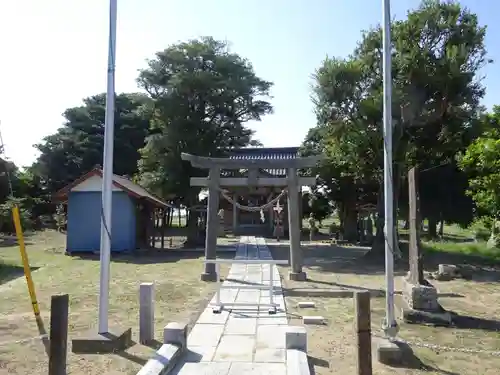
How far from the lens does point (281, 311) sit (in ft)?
28.1

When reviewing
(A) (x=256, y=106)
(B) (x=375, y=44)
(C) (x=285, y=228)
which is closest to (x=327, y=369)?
(B) (x=375, y=44)

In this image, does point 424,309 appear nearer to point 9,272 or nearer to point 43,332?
point 43,332

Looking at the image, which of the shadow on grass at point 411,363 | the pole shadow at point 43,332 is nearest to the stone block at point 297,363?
the shadow on grass at point 411,363

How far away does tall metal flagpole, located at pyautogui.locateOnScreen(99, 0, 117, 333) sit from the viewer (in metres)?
6.35

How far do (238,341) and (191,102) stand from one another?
1818 centimetres

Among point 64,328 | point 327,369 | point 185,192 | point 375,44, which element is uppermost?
point 375,44

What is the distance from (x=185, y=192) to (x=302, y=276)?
11.6 meters

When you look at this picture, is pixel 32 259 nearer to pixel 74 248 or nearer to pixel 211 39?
pixel 74 248

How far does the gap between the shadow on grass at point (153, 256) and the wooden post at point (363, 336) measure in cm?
1396

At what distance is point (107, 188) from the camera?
6426 mm

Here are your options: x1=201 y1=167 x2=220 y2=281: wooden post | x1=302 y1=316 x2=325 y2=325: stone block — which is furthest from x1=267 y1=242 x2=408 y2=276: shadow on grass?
x1=302 y1=316 x2=325 y2=325: stone block

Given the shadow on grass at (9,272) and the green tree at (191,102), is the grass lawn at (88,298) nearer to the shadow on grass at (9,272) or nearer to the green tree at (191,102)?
the shadow on grass at (9,272)

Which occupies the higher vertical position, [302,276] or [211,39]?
[211,39]

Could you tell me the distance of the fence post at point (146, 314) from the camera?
6656 mm
